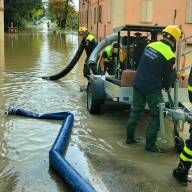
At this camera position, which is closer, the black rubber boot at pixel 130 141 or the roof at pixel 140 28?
the black rubber boot at pixel 130 141

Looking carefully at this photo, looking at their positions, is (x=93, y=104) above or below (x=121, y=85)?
below

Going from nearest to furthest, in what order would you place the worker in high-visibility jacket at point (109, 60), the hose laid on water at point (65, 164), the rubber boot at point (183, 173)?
the hose laid on water at point (65, 164) → the rubber boot at point (183, 173) → the worker in high-visibility jacket at point (109, 60)

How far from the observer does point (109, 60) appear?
10938mm

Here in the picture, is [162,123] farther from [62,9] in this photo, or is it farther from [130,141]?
[62,9]

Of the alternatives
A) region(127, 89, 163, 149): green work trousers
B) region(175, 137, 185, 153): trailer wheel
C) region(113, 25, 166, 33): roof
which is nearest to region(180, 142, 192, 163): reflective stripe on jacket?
region(127, 89, 163, 149): green work trousers

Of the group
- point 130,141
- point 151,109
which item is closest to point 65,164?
point 151,109

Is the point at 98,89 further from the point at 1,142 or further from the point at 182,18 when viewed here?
the point at 182,18

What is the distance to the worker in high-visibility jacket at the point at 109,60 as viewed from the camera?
10492 millimetres

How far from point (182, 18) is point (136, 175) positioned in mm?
26910

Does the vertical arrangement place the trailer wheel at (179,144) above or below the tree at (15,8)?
below

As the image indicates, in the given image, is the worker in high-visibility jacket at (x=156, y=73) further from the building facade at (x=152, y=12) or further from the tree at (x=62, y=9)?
the tree at (x=62, y=9)

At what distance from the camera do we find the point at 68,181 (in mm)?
5590

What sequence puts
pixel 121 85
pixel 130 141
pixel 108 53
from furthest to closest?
1. pixel 108 53
2. pixel 121 85
3. pixel 130 141

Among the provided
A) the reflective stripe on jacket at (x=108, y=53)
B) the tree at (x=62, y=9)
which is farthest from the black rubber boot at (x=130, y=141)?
the tree at (x=62, y=9)
